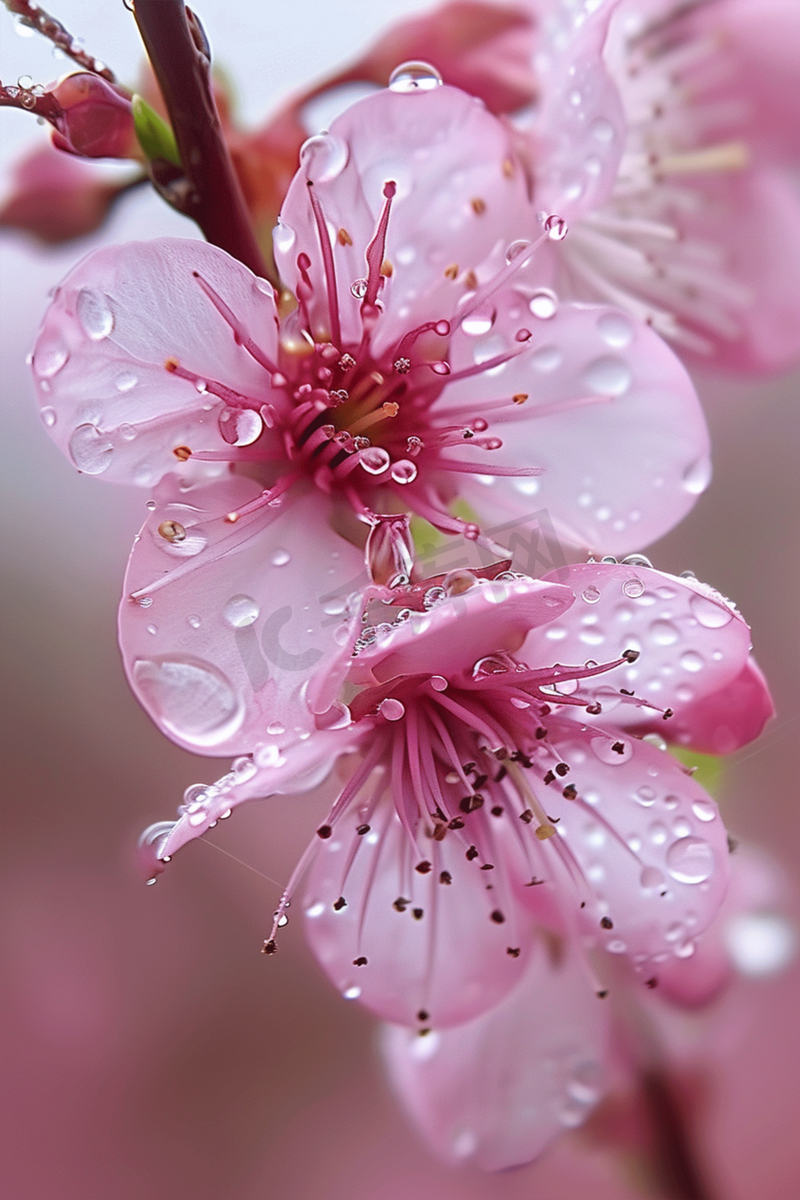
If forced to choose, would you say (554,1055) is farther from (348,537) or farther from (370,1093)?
(348,537)

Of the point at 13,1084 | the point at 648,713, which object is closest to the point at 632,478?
the point at 648,713

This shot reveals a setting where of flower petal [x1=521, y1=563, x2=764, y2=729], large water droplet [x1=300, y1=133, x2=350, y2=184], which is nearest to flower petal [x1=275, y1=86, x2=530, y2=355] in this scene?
large water droplet [x1=300, y1=133, x2=350, y2=184]

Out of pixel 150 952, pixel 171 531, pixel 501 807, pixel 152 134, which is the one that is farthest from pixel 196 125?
pixel 150 952

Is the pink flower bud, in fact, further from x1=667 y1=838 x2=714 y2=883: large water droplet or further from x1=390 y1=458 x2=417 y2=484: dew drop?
x1=667 y1=838 x2=714 y2=883: large water droplet

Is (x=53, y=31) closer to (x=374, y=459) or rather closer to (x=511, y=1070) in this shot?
(x=374, y=459)

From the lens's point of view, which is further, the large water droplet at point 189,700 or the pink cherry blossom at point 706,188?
the pink cherry blossom at point 706,188

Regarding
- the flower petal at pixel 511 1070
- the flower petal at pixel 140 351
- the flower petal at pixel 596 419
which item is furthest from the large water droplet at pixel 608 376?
the flower petal at pixel 511 1070

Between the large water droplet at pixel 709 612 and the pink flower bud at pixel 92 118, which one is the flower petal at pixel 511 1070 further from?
the pink flower bud at pixel 92 118
